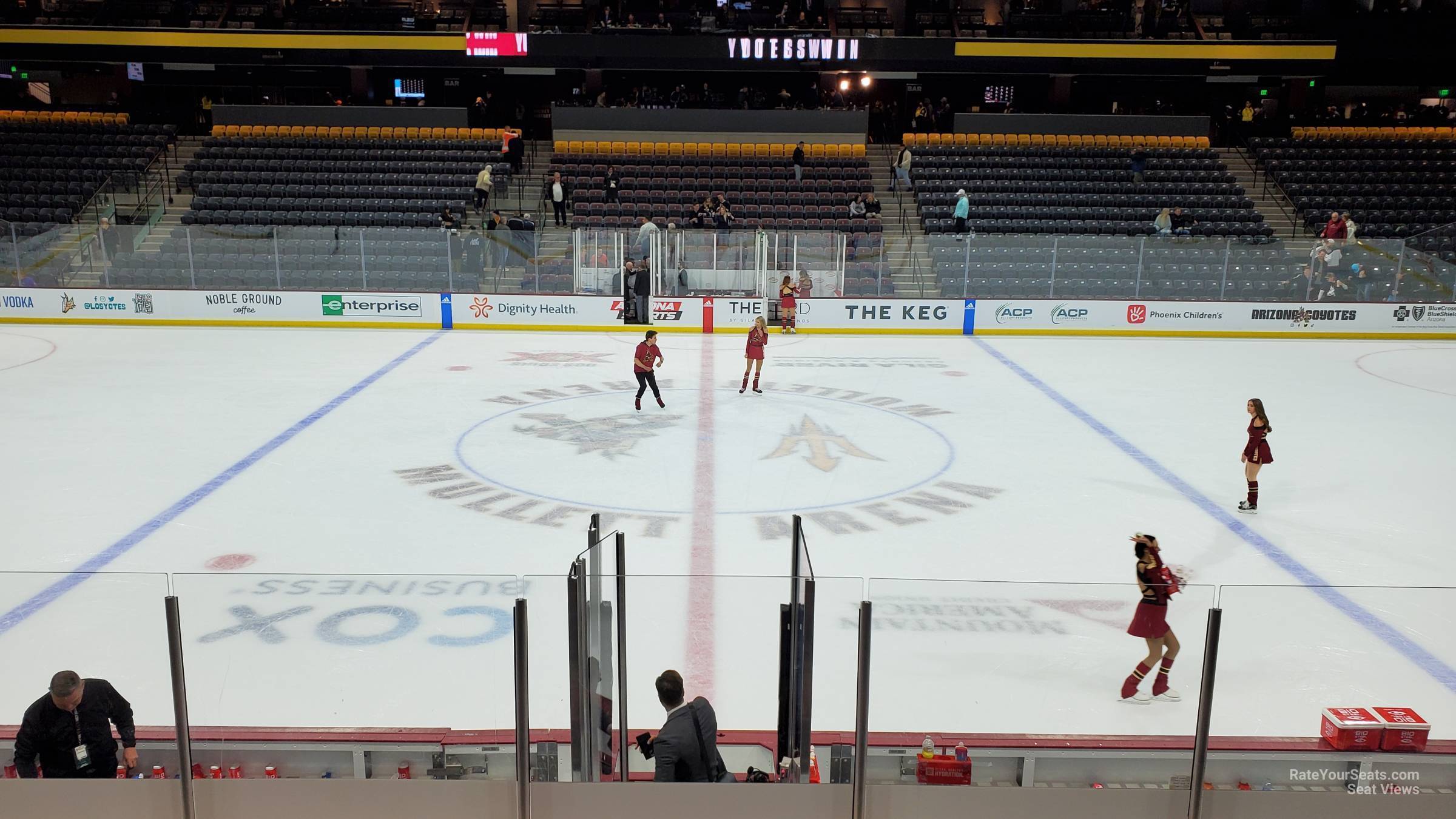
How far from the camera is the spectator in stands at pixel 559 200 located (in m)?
24.8

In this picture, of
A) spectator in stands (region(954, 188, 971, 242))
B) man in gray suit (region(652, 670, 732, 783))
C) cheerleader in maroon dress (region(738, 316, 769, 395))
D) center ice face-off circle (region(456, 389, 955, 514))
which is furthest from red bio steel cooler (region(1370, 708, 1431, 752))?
spectator in stands (region(954, 188, 971, 242))

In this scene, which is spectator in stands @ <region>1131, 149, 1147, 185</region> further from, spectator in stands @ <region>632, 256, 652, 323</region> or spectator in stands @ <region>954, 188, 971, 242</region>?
spectator in stands @ <region>632, 256, 652, 323</region>

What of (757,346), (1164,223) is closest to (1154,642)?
(757,346)

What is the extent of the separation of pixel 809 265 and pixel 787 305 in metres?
1.36

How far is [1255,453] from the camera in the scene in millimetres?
10148

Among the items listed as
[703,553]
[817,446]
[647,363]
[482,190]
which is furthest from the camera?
[482,190]

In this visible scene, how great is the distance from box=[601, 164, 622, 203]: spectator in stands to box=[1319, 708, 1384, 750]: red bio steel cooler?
907 inches

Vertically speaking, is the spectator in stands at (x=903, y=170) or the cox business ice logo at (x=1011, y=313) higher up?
the spectator in stands at (x=903, y=170)

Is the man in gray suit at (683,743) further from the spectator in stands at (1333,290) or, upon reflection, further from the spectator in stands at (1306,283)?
the spectator in stands at (1333,290)

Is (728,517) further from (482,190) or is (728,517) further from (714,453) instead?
(482,190)

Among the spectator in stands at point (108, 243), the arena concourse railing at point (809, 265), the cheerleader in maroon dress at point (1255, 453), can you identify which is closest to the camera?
the cheerleader in maroon dress at point (1255, 453)

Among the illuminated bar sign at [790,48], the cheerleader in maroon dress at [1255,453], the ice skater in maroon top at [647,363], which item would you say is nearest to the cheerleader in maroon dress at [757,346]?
the ice skater in maroon top at [647,363]

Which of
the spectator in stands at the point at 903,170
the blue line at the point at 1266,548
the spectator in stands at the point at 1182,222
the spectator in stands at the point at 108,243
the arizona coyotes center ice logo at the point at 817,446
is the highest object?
the spectator in stands at the point at 903,170

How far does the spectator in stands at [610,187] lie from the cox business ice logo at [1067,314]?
10.9m
